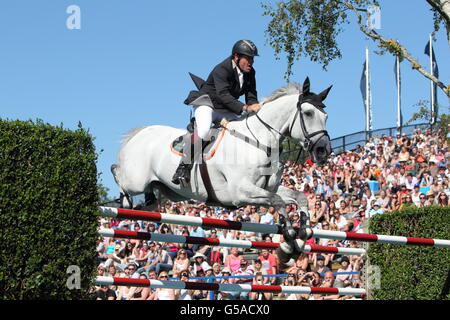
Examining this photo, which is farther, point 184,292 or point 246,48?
point 184,292

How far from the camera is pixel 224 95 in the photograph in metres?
7.47

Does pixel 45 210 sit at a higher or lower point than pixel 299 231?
higher

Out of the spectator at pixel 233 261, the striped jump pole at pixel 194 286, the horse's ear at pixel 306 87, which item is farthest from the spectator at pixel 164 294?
the horse's ear at pixel 306 87

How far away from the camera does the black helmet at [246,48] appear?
7.48 metres

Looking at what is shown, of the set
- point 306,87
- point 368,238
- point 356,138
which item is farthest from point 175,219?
point 356,138

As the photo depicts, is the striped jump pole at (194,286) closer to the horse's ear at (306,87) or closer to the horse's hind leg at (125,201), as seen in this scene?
the horse's ear at (306,87)

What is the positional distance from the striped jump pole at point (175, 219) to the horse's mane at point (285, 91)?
1.67m

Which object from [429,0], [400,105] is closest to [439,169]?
[429,0]

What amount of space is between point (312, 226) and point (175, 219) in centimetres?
833

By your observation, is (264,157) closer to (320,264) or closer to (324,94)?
(324,94)

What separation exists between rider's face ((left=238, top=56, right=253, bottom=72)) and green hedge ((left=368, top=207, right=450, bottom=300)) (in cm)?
295

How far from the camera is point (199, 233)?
14.0 m
